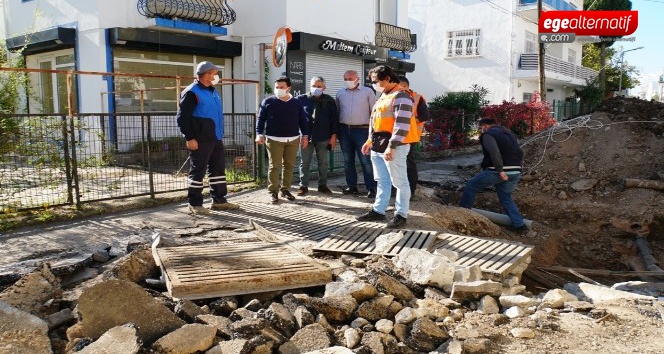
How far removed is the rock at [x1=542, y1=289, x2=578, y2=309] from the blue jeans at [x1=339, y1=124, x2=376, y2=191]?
4.16 m

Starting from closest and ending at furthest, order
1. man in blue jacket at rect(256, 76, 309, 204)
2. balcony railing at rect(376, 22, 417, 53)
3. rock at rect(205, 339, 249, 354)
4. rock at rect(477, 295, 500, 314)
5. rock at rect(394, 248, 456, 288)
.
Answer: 1. rock at rect(205, 339, 249, 354)
2. rock at rect(477, 295, 500, 314)
3. rock at rect(394, 248, 456, 288)
4. man in blue jacket at rect(256, 76, 309, 204)
5. balcony railing at rect(376, 22, 417, 53)

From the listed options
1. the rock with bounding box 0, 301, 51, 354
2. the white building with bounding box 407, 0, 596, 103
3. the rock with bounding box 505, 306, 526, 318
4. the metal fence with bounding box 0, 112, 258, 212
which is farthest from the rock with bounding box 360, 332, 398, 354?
the white building with bounding box 407, 0, 596, 103

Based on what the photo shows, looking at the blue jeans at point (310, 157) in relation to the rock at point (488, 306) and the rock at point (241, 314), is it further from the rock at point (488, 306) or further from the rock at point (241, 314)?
the rock at point (241, 314)

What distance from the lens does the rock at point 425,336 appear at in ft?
12.3

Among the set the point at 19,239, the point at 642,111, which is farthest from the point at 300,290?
the point at 642,111

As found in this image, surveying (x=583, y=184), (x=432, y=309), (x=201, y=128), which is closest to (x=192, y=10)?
(x=201, y=128)

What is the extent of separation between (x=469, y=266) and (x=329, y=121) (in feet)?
13.6

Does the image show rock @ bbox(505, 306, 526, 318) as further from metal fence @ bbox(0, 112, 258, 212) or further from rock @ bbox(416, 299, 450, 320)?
metal fence @ bbox(0, 112, 258, 212)

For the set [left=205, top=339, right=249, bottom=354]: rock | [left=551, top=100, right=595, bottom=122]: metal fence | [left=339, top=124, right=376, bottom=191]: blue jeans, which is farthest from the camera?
[left=551, top=100, right=595, bottom=122]: metal fence

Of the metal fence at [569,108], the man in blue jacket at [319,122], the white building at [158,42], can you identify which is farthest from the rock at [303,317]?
the metal fence at [569,108]

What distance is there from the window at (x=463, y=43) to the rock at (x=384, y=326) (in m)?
28.6

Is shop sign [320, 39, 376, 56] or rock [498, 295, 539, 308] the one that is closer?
rock [498, 295, 539, 308]

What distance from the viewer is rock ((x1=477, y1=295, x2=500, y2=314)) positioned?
4.32 m

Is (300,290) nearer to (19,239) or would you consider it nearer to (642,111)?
(19,239)
